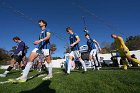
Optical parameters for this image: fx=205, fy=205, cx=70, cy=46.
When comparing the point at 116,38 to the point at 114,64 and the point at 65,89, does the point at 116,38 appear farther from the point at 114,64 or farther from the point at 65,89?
the point at 114,64

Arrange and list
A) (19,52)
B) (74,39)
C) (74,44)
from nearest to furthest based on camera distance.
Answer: (74,44) < (74,39) < (19,52)

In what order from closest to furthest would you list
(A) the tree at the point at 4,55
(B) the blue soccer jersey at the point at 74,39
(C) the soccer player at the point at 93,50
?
(B) the blue soccer jersey at the point at 74,39
(C) the soccer player at the point at 93,50
(A) the tree at the point at 4,55

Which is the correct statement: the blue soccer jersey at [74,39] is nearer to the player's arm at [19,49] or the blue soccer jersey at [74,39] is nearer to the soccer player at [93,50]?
the soccer player at [93,50]

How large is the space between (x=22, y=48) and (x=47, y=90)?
779 cm

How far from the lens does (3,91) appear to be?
643 centimetres

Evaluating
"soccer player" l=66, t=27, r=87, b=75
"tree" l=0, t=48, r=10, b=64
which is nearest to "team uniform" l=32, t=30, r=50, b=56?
"soccer player" l=66, t=27, r=87, b=75

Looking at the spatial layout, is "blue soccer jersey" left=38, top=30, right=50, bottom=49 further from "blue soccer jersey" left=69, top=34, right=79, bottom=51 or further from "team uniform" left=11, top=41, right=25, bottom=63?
"team uniform" left=11, top=41, right=25, bottom=63

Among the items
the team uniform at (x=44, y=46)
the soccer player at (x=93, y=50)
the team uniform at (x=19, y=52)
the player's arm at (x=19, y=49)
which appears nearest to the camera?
the team uniform at (x=44, y=46)

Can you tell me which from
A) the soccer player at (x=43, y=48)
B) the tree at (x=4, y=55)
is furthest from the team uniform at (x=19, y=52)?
the tree at (x=4, y=55)

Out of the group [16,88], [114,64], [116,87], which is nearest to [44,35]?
[16,88]

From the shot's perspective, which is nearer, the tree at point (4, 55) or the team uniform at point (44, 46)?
the team uniform at point (44, 46)

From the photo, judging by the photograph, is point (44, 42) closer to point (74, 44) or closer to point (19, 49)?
point (74, 44)

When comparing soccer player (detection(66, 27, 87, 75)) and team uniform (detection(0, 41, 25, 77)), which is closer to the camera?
soccer player (detection(66, 27, 87, 75))

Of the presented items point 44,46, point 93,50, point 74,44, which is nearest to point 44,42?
point 44,46
